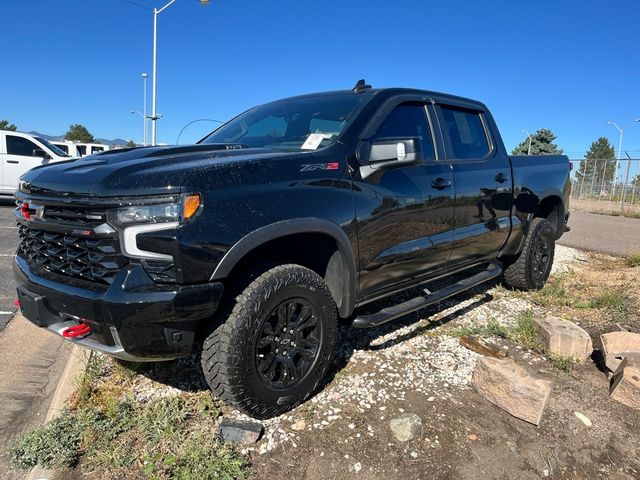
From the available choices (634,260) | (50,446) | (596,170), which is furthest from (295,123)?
(596,170)

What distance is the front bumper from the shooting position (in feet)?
7.20

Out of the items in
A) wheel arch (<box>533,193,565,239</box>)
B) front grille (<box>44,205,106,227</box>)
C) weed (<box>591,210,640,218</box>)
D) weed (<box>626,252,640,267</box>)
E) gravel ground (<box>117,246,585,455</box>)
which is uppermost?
front grille (<box>44,205,106,227</box>)

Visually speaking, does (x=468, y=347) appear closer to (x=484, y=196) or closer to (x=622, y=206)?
(x=484, y=196)

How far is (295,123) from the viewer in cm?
354

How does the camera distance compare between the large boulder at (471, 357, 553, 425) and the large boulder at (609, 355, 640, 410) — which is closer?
the large boulder at (471, 357, 553, 425)

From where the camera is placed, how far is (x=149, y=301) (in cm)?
218

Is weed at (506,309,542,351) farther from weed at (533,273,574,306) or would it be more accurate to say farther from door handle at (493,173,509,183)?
door handle at (493,173,509,183)

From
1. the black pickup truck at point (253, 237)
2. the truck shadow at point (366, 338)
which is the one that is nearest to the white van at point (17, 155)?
the black pickup truck at point (253, 237)

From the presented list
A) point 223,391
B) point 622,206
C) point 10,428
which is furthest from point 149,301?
point 622,206

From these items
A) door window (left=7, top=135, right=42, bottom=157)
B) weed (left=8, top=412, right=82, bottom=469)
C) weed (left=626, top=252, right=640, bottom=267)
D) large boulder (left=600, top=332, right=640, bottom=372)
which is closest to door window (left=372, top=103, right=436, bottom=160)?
large boulder (left=600, top=332, right=640, bottom=372)

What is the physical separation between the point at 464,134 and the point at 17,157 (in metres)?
12.0

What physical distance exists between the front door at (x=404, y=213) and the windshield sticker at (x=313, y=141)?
1.11 feet

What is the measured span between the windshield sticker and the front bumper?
3.81 ft

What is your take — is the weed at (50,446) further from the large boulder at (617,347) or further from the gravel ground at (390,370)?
the large boulder at (617,347)
